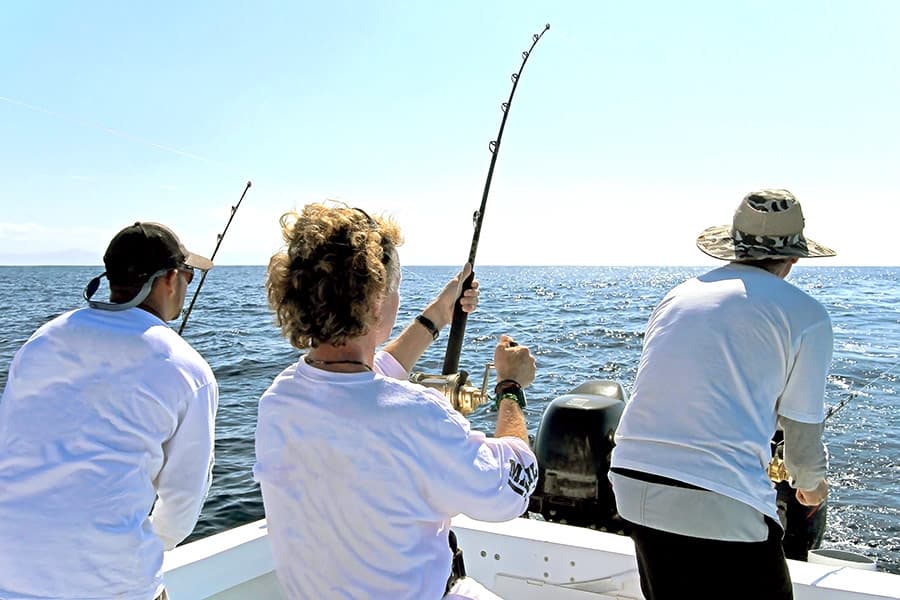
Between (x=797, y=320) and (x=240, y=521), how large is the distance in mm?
4027

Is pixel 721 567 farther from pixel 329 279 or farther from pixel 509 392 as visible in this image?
pixel 329 279

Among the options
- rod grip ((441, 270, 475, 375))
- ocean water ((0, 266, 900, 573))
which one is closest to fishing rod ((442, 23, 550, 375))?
rod grip ((441, 270, 475, 375))

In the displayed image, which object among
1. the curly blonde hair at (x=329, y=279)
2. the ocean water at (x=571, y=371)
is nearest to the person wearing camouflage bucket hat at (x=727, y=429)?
the curly blonde hair at (x=329, y=279)

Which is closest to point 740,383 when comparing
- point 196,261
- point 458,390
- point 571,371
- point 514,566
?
point 458,390

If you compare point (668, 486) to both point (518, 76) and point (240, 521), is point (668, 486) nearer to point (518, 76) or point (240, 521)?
point (518, 76)

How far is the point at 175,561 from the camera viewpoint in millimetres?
2287

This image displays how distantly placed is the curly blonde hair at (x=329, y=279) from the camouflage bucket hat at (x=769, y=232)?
1078mm

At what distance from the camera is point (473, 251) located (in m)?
2.85

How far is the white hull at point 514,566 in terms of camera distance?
7.38 feet

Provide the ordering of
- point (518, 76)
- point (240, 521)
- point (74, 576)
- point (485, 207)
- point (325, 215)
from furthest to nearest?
point (240, 521) → point (518, 76) → point (485, 207) → point (74, 576) → point (325, 215)

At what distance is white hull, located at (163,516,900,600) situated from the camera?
2.25 metres

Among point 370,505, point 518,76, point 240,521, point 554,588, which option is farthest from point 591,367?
point 370,505

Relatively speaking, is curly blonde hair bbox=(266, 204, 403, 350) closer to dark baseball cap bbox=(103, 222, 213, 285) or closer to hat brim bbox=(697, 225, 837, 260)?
dark baseball cap bbox=(103, 222, 213, 285)

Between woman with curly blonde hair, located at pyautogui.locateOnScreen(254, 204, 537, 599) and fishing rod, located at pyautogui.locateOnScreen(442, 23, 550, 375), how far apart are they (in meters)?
0.93
